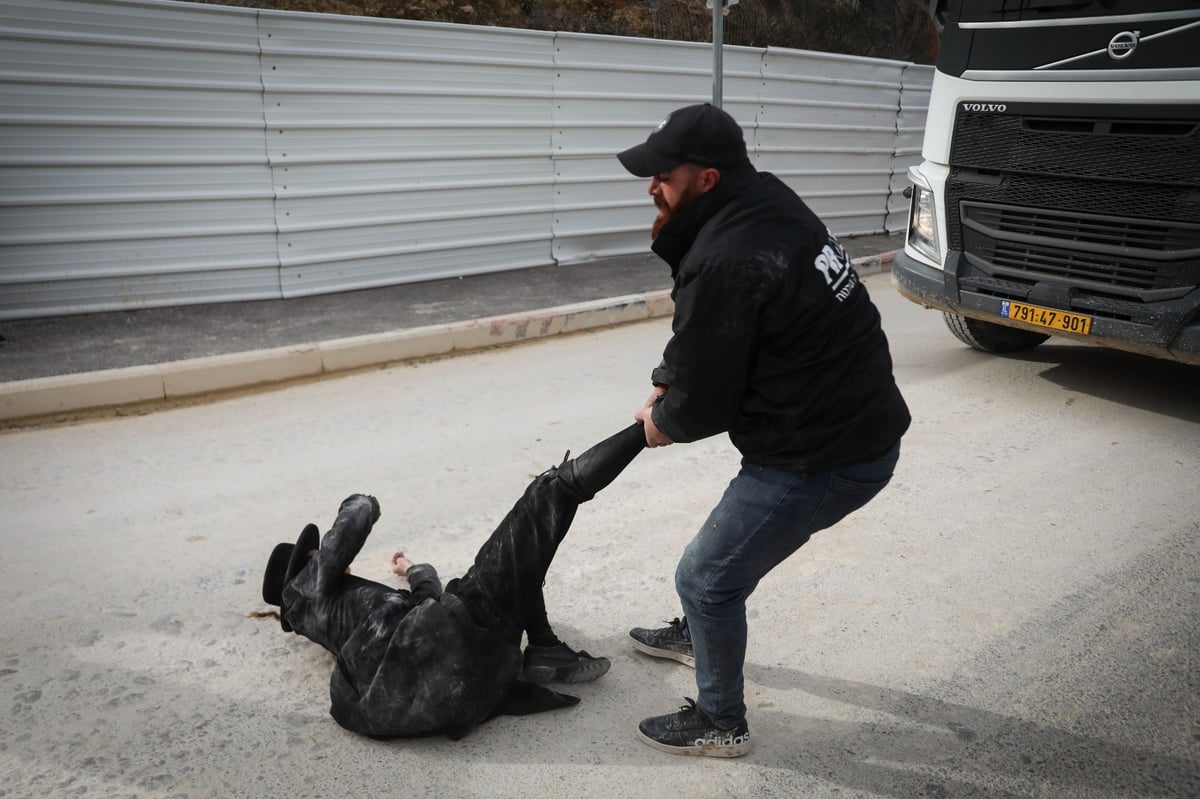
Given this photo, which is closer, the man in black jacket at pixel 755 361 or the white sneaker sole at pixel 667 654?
the man in black jacket at pixel 755 361

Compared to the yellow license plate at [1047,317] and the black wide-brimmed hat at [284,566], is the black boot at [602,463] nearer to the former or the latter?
the black wide-brimmed hat at [284,566]

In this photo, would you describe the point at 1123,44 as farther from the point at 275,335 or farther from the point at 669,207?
the point at 275,335

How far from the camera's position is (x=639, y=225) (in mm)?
10469

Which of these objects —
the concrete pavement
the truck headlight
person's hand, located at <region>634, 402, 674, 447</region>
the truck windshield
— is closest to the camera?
person's hand, located at <region>634, 402, 674, 447</region>

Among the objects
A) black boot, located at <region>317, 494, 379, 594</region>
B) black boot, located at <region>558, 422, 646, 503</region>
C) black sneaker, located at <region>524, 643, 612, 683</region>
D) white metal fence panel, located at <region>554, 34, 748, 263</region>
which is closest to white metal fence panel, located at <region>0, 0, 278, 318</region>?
white metal fence panel, located at <region>554, 34, 748, 263</region>

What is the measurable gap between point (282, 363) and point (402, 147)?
2.96 metres

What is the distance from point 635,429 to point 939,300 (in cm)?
424

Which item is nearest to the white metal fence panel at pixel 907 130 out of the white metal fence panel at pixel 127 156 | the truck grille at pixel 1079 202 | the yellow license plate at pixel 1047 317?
the truck grille at pixel 1079 202

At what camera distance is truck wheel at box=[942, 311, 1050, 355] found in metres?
6.93

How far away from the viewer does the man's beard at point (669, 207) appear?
2.45 metres

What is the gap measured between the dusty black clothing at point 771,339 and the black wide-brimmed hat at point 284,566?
4.75ft

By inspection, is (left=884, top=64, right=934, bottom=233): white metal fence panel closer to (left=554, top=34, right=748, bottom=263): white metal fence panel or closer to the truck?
(left=554, top=34, right=748, bottom=263): white metal fence panel

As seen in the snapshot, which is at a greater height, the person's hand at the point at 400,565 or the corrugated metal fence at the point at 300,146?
the corrugated metal fence at the point at 300,146

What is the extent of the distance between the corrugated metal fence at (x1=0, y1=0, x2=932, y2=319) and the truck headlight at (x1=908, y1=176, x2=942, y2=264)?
4115 mm
